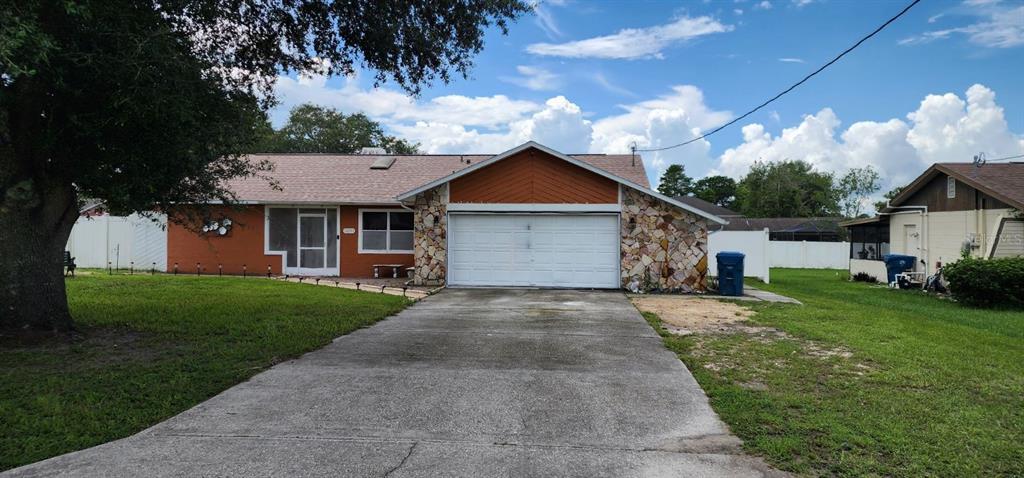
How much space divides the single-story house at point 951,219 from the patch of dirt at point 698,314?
344 inches

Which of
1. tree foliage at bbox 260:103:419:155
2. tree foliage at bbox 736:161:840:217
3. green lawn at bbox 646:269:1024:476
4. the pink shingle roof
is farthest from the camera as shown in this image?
tree foliage at bbox 736:161:840:217

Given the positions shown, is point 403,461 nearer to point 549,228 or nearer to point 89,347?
point 89,347

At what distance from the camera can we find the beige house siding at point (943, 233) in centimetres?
1622

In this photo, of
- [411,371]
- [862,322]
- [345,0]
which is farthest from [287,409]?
[862,322]

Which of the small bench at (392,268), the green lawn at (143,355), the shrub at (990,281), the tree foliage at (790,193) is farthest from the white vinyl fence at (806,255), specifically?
the tree foliage at (790,193)

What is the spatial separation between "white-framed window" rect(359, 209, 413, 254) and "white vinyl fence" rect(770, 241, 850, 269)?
67.6 feet

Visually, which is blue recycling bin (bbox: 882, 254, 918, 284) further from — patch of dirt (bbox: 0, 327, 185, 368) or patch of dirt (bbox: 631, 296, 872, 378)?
patch of dirt (bbox: 0, 327, 185, 368)

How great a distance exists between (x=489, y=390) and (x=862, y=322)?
7601mm

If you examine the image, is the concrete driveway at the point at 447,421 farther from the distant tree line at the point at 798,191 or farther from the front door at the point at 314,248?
the distant tree line at the point at 798,191

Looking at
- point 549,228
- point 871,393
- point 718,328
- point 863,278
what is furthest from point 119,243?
point 863,278

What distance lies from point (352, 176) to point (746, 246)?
13.9m

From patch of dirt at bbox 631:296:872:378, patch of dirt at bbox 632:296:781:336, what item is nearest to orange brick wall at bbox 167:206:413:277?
patch of dirt at bbox 632:296:781:336

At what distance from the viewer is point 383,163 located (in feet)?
69.4

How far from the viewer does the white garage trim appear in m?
15.0
